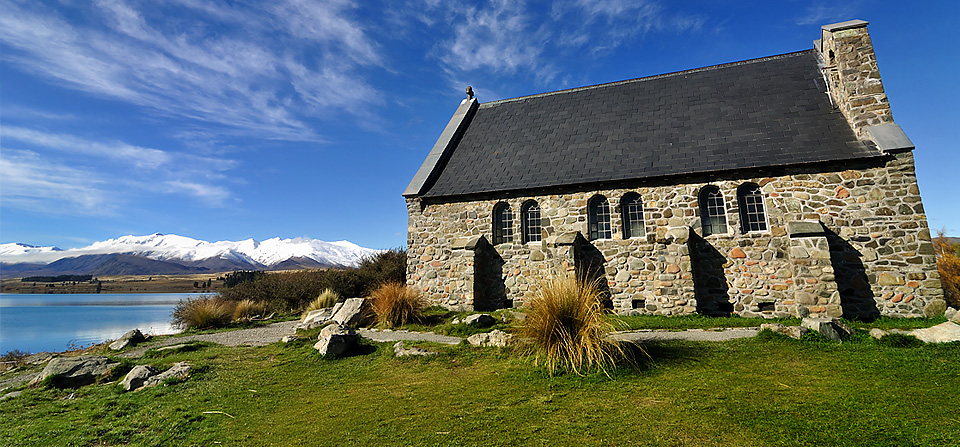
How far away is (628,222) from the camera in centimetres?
1294

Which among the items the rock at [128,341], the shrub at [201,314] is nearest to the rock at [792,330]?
the rock at [128,341]

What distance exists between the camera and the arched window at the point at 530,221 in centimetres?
1412

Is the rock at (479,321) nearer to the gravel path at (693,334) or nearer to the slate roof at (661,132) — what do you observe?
the gravel path at (693,334)

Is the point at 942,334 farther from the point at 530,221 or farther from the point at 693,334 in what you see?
the point at 530,221

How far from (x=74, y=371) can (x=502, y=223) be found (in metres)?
11.4

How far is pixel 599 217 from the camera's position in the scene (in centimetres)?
1334

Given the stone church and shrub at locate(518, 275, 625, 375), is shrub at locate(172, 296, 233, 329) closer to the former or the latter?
the stone church

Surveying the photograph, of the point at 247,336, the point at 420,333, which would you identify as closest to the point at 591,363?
the point at 420,333

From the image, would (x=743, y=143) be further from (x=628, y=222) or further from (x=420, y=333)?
(x=420, y=333)

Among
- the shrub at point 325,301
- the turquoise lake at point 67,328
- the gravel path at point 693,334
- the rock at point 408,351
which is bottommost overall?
the turquoise lake at point 67,328

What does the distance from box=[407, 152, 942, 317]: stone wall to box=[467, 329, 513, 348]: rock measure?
6.28ft

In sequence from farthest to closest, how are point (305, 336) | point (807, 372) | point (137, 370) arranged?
point (305, 336) → point (137, 370) → point (807, 372)

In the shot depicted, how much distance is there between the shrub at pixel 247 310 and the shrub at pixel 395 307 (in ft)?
23.5

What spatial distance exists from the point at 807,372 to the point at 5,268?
158 m
